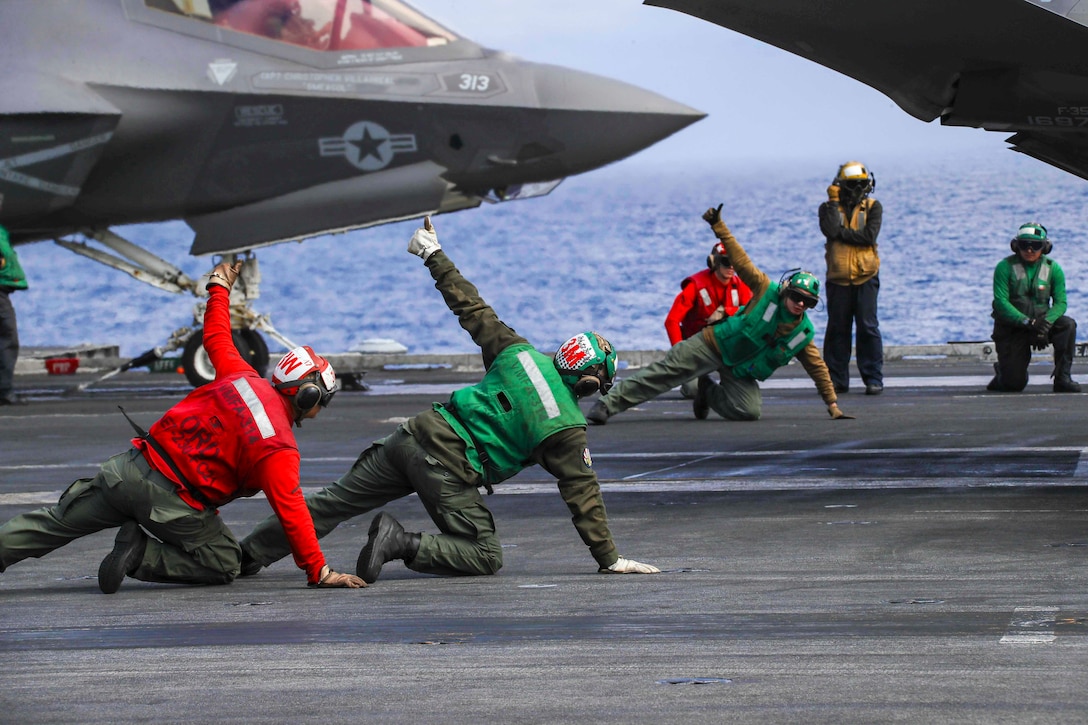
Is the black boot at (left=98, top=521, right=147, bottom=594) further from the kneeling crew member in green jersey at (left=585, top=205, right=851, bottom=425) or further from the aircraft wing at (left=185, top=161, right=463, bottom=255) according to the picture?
the aircraft wing at (left=185, top=161, right=463, bottom=255)

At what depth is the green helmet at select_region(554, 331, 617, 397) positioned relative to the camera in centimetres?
701

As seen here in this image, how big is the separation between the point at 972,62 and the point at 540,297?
Answer: 5657 cm

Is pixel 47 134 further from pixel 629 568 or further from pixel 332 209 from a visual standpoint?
pixel 629 568

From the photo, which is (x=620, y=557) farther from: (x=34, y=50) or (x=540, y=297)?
(x=540, y=297)

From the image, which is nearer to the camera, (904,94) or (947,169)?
(904,94)

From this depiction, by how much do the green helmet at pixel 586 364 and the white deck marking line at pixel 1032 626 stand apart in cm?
218

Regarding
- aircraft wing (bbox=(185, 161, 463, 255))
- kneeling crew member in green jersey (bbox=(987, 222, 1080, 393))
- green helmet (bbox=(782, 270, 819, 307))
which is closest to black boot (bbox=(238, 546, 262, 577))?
green helmet (bbox=(782, 270, 819, 307))

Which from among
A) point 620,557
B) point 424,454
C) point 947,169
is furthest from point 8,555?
point 947,169

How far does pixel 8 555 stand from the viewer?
683cm

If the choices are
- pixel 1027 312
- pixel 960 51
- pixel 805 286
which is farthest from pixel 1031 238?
pixel 960 51

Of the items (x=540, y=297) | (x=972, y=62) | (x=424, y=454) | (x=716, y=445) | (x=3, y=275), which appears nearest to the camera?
(x=424, y=454)

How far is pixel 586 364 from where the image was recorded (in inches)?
276

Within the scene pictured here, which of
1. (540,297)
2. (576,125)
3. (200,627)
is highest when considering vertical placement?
(576,125)

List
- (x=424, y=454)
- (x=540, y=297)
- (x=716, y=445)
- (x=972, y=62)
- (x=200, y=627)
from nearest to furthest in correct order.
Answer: (x=200, y=627) < (x=424, y=454) < (x=972, y=62) < (x=716, y=445) < (x=540, y=297)
